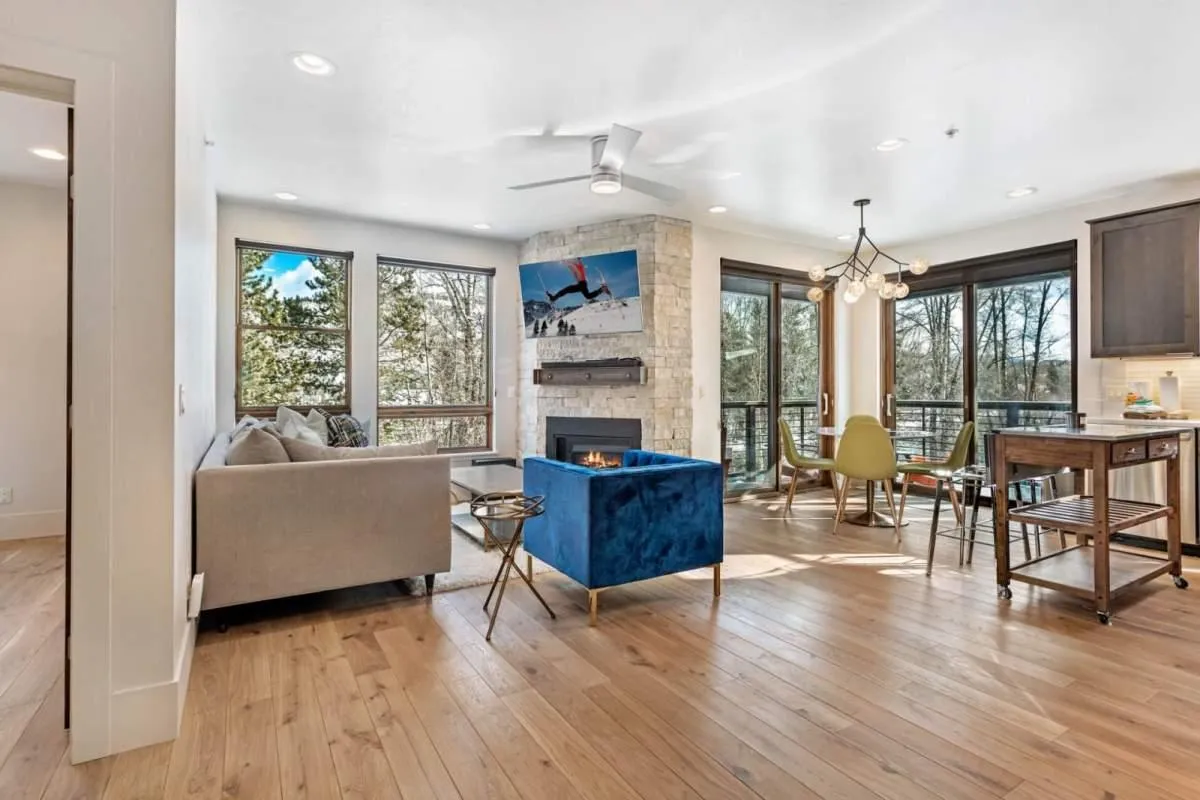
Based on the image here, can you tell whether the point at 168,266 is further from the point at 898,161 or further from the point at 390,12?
the point at 898,161

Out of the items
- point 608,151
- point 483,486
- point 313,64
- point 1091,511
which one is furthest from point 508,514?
point 1091,511

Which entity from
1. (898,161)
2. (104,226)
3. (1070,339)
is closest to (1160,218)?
(1070,339)

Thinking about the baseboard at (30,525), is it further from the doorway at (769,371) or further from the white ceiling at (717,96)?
the doorway at (769,371)

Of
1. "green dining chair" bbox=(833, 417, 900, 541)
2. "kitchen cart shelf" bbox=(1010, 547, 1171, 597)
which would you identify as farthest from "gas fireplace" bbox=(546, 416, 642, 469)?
"kitchen cart shelf" bbox=(1010, 547, 1171, 597)

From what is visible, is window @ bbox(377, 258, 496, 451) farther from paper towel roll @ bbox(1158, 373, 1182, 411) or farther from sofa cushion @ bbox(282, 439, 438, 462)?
paper towel roll @ bbox(1158, 373, 1182, 411)

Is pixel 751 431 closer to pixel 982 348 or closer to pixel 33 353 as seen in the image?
pixel 982 348

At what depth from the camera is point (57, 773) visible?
5.76ft

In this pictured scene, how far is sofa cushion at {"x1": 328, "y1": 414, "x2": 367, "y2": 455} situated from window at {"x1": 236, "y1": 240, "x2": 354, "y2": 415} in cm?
35

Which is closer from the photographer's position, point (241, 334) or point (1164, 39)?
point (1164, 39)

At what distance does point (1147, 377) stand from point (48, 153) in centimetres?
796

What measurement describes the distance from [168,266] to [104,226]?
18 centimetres

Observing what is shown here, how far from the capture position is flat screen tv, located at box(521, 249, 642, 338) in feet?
17.5

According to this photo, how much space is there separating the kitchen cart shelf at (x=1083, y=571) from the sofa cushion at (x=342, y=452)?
3.29 m

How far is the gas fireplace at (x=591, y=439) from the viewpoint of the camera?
544 cm
